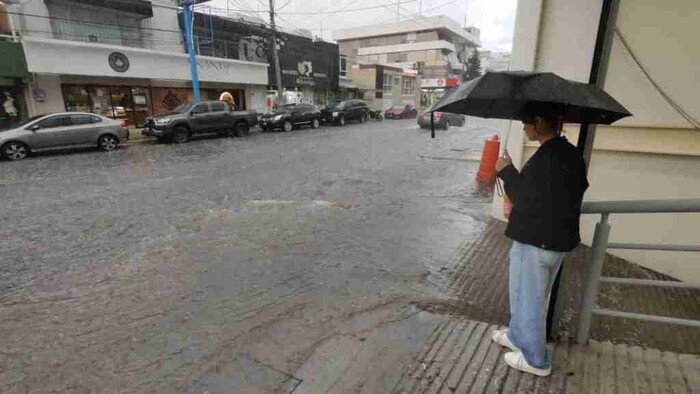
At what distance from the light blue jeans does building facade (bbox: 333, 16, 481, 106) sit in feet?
189


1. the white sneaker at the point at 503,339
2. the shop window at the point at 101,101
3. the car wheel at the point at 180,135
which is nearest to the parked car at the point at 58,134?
the car wheel at the point at 180,135

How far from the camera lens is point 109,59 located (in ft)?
58.3

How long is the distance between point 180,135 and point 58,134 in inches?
167

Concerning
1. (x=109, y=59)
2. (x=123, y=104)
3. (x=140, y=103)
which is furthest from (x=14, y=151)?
(x=140, y=103)

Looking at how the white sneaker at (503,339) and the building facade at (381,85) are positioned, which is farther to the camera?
the building facade at (381,85)

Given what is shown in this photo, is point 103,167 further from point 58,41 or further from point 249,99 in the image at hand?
point 249,99

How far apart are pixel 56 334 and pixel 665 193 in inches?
242

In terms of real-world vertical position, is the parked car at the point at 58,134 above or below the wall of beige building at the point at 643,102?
below

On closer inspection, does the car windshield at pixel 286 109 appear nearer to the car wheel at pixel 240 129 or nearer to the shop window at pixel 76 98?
the car wheel at pixel 240 129

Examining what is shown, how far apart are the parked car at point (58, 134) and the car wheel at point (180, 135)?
1.92 m

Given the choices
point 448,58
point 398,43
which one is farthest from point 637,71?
point 398,43

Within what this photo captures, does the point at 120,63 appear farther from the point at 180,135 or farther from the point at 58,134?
Answer: the point at 58,134

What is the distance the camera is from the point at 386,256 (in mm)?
4684

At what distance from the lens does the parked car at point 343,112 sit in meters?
26.0
